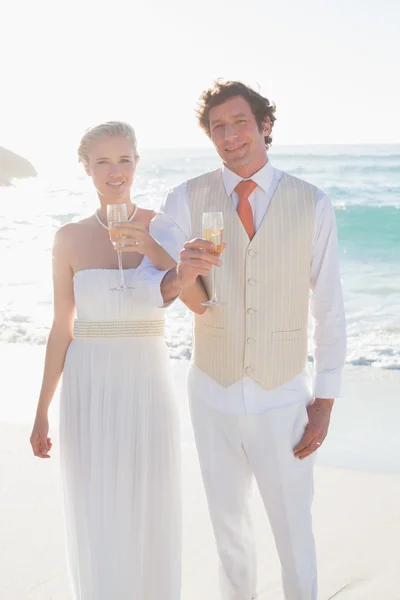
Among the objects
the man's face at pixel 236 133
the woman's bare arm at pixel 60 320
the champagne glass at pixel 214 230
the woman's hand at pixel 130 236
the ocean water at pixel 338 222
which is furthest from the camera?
the ocean water at pixel 338 222

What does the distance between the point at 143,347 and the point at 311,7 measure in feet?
61.9

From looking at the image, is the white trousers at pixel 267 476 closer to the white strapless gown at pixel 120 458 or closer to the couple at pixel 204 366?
the couple at pixel 204 366

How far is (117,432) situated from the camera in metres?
2.82

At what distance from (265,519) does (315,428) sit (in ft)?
4.57

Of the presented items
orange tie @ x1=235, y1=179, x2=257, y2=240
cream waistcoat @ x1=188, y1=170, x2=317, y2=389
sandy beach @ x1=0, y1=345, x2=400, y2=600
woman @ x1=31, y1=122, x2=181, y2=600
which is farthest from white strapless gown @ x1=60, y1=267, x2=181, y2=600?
sandy beach @ x1=0, y1=345, x2=400, y2=600

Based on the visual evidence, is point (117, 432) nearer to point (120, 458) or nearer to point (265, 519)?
point (120, 458)

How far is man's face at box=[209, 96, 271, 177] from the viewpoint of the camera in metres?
2.68

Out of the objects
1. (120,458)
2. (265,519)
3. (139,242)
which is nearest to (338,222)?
(265,519)

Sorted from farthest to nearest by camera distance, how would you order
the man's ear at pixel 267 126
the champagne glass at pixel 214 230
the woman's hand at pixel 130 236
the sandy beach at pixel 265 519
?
1. the sandy beach at pixel 265 519
2. the man's ear at pixel 267 126
3. the woman's hand at pixel 130 236
4. the champagne glass at pixel 214 230

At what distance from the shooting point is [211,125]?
273 centimetres

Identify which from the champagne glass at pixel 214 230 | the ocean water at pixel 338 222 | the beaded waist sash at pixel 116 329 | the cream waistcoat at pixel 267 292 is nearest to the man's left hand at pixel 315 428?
the cream waistcoat at pixel 267 292

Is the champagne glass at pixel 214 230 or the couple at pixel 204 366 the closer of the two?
the champagne glass at pixel 214 230

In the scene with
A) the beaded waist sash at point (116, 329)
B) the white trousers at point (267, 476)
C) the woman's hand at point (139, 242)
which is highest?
the woman's hand at point (139, 242)

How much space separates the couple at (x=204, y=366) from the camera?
2693 millimetres
